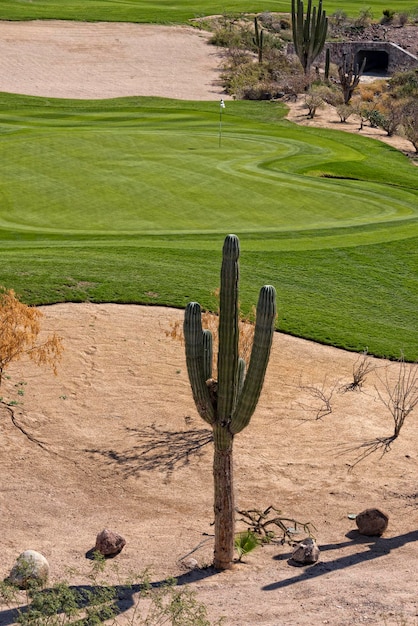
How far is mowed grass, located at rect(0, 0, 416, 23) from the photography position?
66.2 meters

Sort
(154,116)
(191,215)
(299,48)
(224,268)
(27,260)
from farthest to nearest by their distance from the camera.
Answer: (299,48) < (154,116) < (191,215) < (27,260) < (224,268)

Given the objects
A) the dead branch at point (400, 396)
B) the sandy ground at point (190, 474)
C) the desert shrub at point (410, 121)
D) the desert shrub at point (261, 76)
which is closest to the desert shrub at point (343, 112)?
the desert shrub at point (410, 121)

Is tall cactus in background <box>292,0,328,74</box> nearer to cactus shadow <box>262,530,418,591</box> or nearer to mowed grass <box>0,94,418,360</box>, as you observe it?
mowed grass <box>0,94,418,360</box>

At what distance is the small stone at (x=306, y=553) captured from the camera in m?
12.9

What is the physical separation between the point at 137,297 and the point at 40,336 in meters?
3.24

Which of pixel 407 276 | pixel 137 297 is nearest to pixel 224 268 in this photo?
pixel 137 297

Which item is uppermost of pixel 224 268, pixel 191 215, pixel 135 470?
pixel 224 268

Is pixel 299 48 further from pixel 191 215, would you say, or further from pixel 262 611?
pixel 262 611

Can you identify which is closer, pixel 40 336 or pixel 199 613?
pixel 199 613

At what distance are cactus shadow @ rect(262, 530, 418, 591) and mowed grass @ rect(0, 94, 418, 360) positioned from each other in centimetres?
714

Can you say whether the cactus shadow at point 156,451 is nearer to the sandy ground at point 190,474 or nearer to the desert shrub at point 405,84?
the sandy ground at point 190,474

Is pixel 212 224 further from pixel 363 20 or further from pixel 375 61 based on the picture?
pixel 363 20

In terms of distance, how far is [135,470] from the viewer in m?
15.4

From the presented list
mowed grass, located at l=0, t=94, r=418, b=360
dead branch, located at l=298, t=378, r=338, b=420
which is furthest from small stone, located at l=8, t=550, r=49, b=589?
mowed grass, located at l=0, t=94, r=418, b=360
